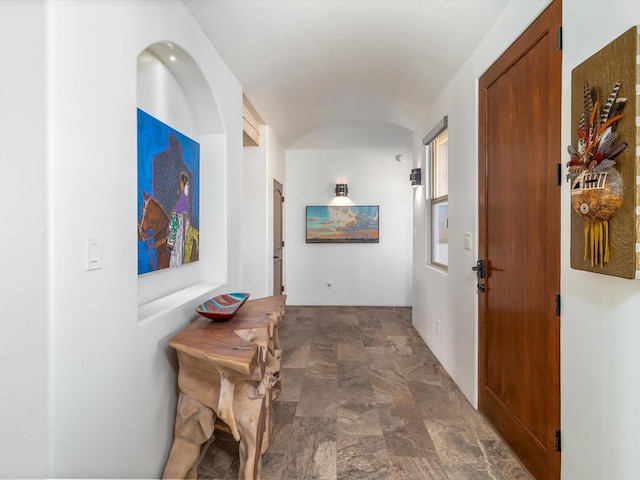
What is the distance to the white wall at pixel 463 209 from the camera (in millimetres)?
2061

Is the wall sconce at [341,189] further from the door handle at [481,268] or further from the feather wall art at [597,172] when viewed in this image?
the feather wall art at [597,172]

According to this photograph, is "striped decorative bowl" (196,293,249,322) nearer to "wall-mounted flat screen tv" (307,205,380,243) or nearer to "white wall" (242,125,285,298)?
"white wall" (242,125,285,298)

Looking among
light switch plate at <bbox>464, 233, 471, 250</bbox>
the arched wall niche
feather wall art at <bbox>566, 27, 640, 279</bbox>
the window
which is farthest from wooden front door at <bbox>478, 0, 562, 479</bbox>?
the arched wall niche

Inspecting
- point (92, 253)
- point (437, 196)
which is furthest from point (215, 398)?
point (437, 196)

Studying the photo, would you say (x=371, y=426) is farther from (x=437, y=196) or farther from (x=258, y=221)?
(x=258, y=221)

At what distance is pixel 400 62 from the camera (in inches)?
109

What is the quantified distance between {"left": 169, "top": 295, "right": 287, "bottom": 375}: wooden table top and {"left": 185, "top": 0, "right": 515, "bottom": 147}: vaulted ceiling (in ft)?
5.76

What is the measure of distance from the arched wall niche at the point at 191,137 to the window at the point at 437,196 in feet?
6.79

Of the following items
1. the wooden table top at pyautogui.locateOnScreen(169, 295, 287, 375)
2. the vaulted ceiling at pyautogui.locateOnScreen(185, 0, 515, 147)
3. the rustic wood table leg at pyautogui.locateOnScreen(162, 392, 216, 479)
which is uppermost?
the vaulted ceiling at pyautogui.locateOnScreen(185, 0, 515, 147)

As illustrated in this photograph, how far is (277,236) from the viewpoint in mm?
4812

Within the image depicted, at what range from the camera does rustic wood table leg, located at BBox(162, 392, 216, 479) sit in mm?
1541

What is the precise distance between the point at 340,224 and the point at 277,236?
1199 mm

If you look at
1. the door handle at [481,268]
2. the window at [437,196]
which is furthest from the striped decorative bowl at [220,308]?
the window at [437,196]

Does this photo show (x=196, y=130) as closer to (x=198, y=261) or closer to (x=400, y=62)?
(x=198, y=261)
